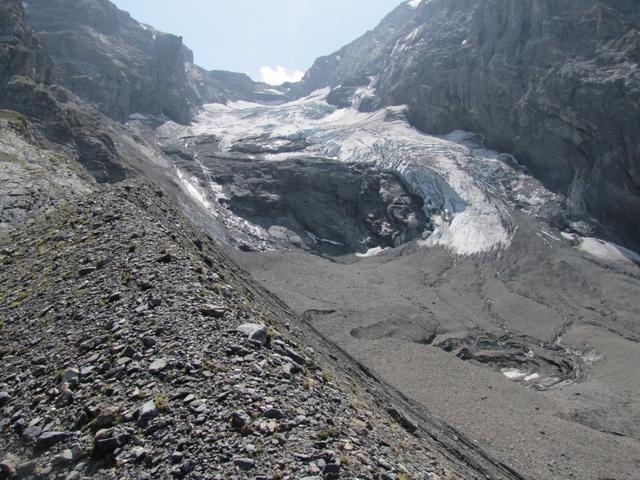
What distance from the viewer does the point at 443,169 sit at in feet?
405

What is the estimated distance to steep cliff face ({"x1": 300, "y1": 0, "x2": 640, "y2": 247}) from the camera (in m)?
104

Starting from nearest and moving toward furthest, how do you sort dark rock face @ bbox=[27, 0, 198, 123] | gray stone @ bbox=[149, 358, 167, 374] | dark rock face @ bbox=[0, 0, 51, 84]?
gray stone @ bbox=[149, 358, 167, 374], dark rock face @ bbox=[0, 0, 51, 84], dark rock face @ bbox=[27, 0, 198, 123]

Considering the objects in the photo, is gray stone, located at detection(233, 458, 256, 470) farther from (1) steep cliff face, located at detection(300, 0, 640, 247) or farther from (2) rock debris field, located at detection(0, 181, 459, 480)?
(1) steep cliff face, located at detection(300, 0, 640, 247)

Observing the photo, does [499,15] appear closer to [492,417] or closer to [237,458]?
[492,417]

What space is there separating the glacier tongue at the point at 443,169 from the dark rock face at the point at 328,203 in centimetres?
470

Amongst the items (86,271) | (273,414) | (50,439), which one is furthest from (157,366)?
(86,271)

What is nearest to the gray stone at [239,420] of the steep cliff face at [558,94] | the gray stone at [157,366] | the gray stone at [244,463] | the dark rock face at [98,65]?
the gray stone at [244,463]

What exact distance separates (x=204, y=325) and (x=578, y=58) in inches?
4909

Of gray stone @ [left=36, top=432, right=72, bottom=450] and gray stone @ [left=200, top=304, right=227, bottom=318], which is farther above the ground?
gray stone @ [left=200, top=304, right=227, bottom=318]

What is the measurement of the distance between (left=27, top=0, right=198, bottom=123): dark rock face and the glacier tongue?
18574 mm

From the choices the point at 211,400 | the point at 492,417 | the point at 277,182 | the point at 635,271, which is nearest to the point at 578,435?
the point at 492,417

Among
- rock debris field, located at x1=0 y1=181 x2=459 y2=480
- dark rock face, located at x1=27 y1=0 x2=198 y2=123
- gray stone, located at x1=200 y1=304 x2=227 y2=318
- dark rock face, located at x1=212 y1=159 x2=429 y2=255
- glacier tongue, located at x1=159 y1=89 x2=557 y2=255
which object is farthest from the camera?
dark rock face, located at x1=27 y1=0 x2=198 y2=123

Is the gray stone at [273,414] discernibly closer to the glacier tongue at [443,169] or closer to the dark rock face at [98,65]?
the glacier tongue at [443,169]

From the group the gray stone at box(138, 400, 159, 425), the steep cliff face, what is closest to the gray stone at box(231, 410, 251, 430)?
the gray stone at box(138, 400, 159, 425)
